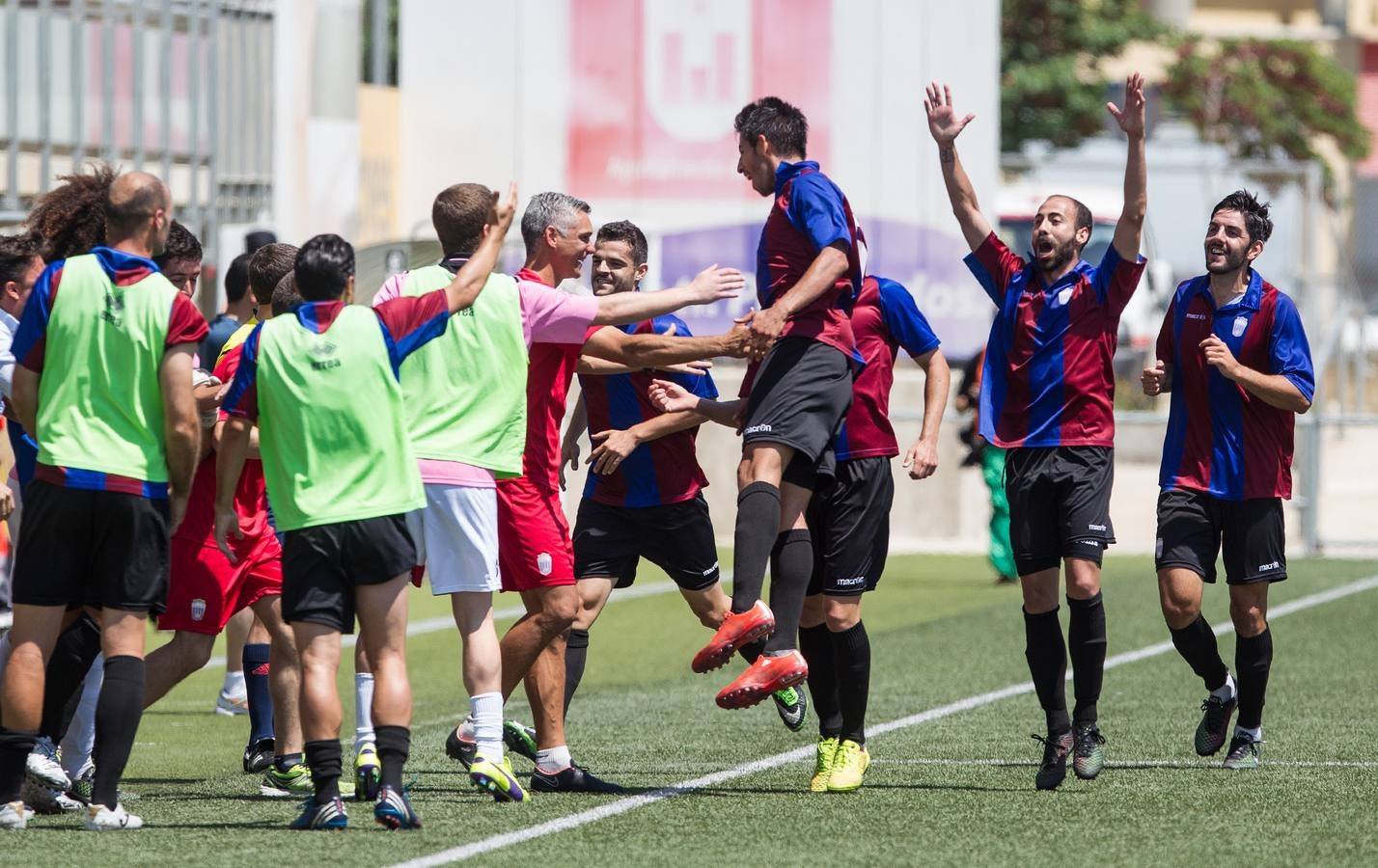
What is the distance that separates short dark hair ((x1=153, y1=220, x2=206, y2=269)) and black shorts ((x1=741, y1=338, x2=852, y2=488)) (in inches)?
83.4

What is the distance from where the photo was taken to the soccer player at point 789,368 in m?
7.72

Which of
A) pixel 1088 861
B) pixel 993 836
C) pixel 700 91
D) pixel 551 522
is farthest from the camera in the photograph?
pixel 700 91

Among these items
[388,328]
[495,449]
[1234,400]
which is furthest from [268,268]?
[1234,400]

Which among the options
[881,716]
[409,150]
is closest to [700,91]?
[409,150]

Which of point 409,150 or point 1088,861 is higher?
point 409,150

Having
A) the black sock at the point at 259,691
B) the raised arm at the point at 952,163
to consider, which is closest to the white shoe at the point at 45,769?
the black sock at the point at 259,691

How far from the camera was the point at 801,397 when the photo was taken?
25.7 feet

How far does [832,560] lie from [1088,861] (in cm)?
189

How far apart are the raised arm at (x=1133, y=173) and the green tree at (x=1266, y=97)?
35.1m

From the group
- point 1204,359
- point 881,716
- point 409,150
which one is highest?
point 409,150

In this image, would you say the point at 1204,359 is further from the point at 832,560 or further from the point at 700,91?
the point at 700,91

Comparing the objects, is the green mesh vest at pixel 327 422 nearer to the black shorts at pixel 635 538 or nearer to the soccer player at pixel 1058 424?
the black shorts at pixel 635 538

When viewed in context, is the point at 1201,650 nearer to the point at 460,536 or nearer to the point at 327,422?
the point at 460,536

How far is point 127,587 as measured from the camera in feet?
22.8
